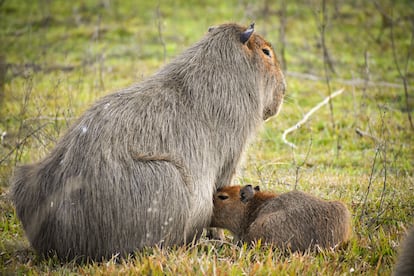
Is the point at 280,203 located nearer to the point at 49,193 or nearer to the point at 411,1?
the point at 49,193

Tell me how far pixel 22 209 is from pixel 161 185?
88cm

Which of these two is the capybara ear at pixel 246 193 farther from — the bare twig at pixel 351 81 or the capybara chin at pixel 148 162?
the bare twig at pixel 351 81

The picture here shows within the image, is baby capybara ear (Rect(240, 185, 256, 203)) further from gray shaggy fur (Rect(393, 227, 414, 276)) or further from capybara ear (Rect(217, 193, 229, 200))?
gray shaggy fur (Rect(393, 227, 414, 276))

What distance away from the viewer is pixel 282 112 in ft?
26.5

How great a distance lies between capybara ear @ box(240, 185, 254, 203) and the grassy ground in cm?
37

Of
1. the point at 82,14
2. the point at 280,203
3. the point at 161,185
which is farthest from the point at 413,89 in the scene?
the point at 82,14

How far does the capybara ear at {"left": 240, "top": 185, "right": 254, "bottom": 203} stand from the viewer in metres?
4.19

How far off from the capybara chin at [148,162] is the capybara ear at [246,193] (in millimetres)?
144

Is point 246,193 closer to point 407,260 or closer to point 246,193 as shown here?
point 246,193

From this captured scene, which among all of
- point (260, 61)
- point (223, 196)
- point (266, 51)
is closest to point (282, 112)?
point (266, 51)

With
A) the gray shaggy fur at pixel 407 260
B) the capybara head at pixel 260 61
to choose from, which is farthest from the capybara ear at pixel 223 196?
the gray shaggy fur at pixel 407 260

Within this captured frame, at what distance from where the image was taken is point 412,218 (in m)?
4.73

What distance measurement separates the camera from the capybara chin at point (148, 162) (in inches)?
136

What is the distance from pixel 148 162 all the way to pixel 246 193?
930 millimetres
